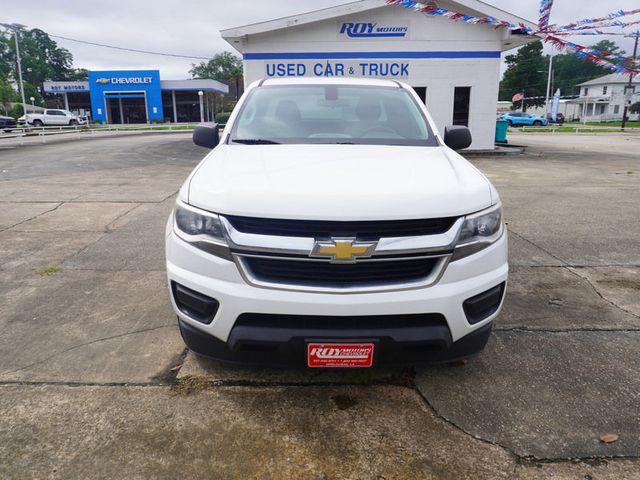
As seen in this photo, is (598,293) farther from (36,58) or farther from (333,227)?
(36,58)

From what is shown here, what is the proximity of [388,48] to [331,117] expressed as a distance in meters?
12.7

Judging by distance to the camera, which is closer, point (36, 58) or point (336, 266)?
point (336, 266)

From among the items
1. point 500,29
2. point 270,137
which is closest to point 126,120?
point 500,29

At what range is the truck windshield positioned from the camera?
139 inches

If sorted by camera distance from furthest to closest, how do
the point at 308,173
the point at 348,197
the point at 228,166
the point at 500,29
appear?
the point at 500,29 → the point at 228,166 → the point at 308,173 → the point at 348,197

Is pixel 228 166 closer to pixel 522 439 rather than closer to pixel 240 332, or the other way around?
pixel 240 332

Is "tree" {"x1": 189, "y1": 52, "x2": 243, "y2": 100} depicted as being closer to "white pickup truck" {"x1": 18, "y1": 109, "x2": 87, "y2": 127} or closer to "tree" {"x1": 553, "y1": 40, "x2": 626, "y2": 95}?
"white pickup truck" {"x1": 18, "y1": 109, "x2": 87, "y2": 127}

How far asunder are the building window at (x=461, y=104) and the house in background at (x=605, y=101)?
58675 millimetres

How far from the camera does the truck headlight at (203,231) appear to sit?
93.2 inches

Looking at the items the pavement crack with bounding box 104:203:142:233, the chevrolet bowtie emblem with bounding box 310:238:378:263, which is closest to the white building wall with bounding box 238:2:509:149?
the pavement crack with bounding box 104:203:142:233

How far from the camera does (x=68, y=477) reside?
2.13 m

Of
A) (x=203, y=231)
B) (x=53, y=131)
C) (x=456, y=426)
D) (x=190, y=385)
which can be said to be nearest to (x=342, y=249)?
(x=203, y=231)

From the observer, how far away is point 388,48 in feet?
50.2

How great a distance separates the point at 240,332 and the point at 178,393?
70cm
